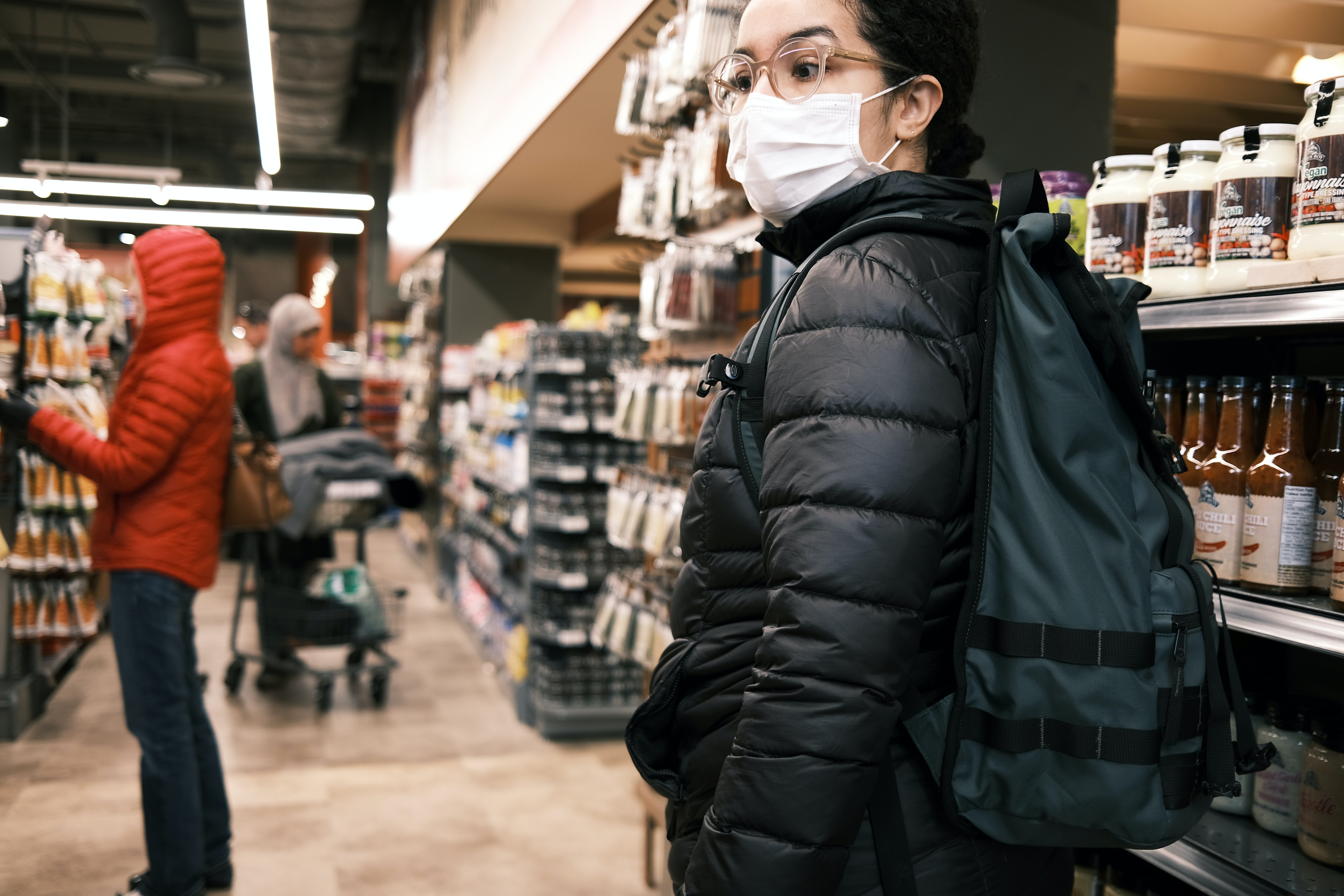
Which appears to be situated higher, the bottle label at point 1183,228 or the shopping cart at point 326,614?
the bottle label at point 1183,228

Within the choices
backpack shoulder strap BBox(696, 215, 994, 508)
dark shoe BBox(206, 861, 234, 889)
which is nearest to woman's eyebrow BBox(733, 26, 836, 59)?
backpack shoulder strap BBox(696, 215, 994, 508)

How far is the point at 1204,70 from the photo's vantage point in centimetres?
418

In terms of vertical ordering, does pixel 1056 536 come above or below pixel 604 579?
above

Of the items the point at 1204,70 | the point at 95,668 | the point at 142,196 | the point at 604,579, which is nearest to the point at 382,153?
the point at 142,196

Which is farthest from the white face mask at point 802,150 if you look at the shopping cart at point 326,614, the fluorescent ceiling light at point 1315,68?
the shopping cart at point 326,614

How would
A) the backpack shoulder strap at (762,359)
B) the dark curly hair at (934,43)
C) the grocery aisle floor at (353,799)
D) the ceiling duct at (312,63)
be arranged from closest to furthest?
the backpack shoulder strap at (762,359) → the dark curly hair at (934,43) → the grocery aisle floor at (353,799) → the ceiling duct at (312,63)

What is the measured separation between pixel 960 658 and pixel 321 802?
3.54m

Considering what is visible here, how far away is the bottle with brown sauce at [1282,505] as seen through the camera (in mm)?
1555

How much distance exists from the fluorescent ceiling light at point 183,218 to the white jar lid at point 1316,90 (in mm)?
13056

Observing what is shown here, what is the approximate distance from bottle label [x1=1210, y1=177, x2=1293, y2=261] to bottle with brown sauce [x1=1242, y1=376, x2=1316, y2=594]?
211 mm

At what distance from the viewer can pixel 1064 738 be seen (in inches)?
43.6

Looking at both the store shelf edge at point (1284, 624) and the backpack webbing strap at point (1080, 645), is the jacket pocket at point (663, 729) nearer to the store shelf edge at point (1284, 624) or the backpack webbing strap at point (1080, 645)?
the backpack webbing strap at point (1080, 645)

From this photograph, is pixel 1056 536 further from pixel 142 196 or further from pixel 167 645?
pixel 142 196

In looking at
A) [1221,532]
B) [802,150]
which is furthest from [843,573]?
[1221,532]
